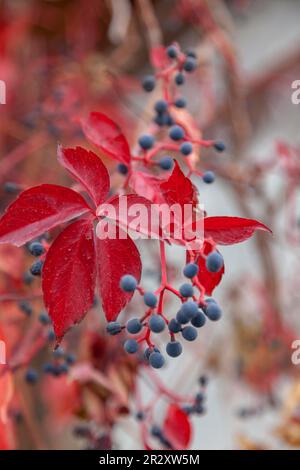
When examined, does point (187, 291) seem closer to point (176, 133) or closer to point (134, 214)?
point (134, 214)

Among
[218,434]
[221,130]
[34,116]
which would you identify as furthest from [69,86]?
[218,434]

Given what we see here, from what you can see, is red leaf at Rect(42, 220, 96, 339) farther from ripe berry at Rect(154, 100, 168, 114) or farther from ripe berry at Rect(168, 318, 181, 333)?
ripe berry at Rect(154, 100, 168, 114)

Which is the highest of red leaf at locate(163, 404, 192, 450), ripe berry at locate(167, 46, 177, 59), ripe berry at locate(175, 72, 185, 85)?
ripe berry at locate(167, 46, 177, 59)

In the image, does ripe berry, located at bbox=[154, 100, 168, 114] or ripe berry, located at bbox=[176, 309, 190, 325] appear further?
ripe berry, located at bbox=[154, 100, 168, 114]

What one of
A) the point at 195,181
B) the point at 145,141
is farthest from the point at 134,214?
the point at 195,181

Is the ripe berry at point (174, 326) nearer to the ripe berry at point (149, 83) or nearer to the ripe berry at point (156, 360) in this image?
the ripe berry at point (156, 360)

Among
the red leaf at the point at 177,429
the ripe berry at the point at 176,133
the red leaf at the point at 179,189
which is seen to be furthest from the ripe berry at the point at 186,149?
the red leaf at the point at 177,429

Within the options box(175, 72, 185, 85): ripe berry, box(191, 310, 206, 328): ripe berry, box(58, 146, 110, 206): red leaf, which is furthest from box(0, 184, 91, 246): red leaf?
box(175, 72, 185, 85): ripe berry
